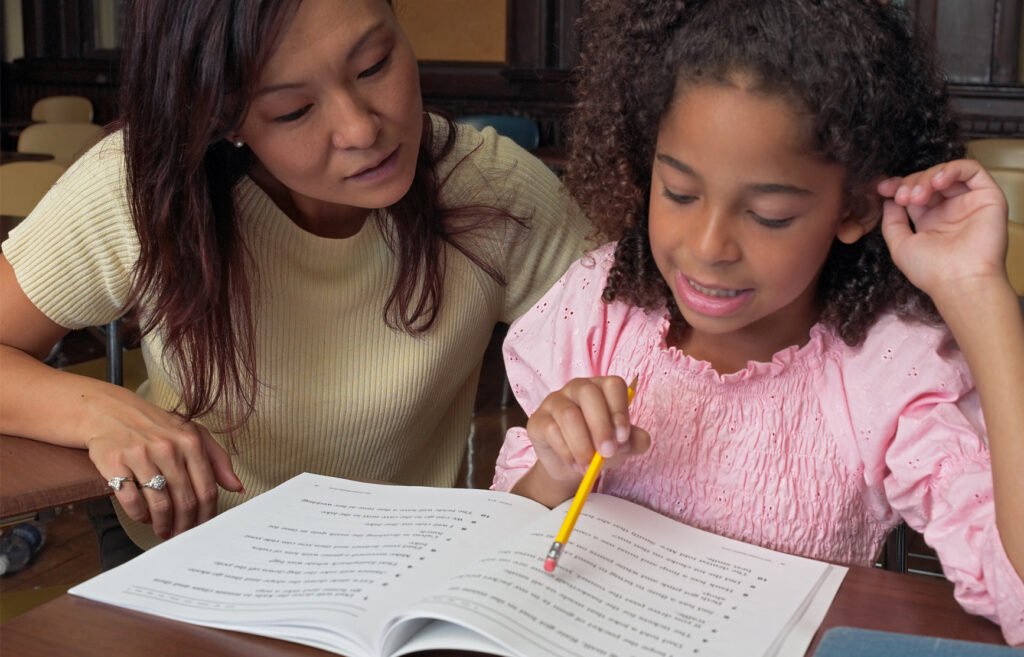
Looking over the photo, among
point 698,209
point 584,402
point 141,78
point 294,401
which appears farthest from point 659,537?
point 141,78

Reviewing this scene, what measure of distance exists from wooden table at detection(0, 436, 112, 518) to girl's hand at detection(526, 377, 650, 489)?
434 millimetres

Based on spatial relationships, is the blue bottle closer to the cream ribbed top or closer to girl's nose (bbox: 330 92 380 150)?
the cream ribbed top

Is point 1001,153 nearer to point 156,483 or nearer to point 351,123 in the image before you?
point 351,123

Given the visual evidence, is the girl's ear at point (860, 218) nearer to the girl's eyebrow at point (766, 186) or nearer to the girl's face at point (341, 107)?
the girl's eyebrow at point (766, 186)

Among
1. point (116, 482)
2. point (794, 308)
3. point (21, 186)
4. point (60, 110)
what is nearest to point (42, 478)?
point (116, 482)

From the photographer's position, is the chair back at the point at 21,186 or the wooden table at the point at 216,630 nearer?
the wooden table at the point at 216,630

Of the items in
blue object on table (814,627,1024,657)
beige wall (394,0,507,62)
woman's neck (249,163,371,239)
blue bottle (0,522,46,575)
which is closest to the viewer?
blue object on table (814,627,1024,657)

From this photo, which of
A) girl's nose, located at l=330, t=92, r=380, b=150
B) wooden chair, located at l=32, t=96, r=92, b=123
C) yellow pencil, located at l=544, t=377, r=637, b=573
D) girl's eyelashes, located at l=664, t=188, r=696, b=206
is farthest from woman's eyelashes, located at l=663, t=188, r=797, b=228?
wooden chair, located at l=32, t=96, r=92, b=123

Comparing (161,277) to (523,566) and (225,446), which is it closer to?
(225,446)

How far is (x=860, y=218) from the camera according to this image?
1041mm

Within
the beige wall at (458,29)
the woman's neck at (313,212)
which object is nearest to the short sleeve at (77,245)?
the woman's neck at (313,212)

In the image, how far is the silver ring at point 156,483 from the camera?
107 cm

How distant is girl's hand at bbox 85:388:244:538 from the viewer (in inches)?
42.5

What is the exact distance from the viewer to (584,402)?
939 millimetres
